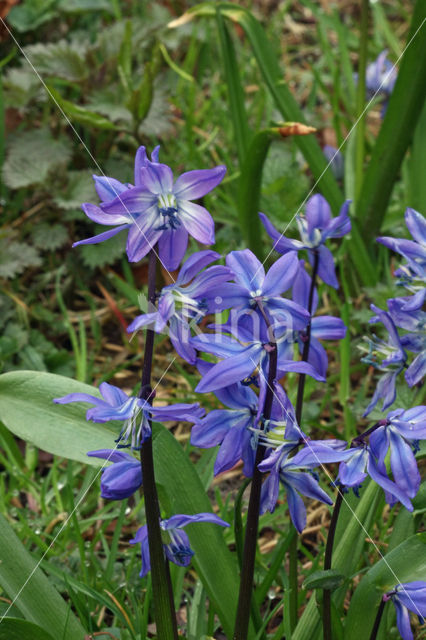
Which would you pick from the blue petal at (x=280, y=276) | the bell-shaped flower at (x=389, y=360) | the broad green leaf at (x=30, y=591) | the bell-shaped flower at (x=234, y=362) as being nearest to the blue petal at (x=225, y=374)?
the bell-shaped flower at (x=234, y=362)

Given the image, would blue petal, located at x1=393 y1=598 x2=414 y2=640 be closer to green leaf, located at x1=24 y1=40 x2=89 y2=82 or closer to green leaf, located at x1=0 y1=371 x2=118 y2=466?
green leaf, located at x1=0 y1=371 x2=118 y2=466

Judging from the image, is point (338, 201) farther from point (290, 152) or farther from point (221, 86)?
point (221, 86)

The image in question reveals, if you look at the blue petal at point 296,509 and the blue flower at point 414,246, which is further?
the blue flower at point 414,246

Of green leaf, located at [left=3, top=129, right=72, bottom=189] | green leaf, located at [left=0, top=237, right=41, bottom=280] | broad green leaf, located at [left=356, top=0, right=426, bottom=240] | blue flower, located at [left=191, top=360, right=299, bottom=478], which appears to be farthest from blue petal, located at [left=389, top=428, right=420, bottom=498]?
green leaf, located at [left=3, top=129, right=72, bottom=189]

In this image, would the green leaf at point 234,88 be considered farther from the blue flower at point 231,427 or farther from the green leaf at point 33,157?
the blue flower at point 231,427

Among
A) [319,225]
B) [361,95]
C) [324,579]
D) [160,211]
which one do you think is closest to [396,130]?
[361,95]

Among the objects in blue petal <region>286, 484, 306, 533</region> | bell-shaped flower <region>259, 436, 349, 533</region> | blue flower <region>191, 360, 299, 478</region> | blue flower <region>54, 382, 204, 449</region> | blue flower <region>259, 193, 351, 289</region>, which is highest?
blue flower <region>259, 193, 351, 289</region>

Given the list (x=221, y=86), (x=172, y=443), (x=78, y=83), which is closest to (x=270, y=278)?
(x=172, y=443)

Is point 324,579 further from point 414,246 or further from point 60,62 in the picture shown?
point 60,62
